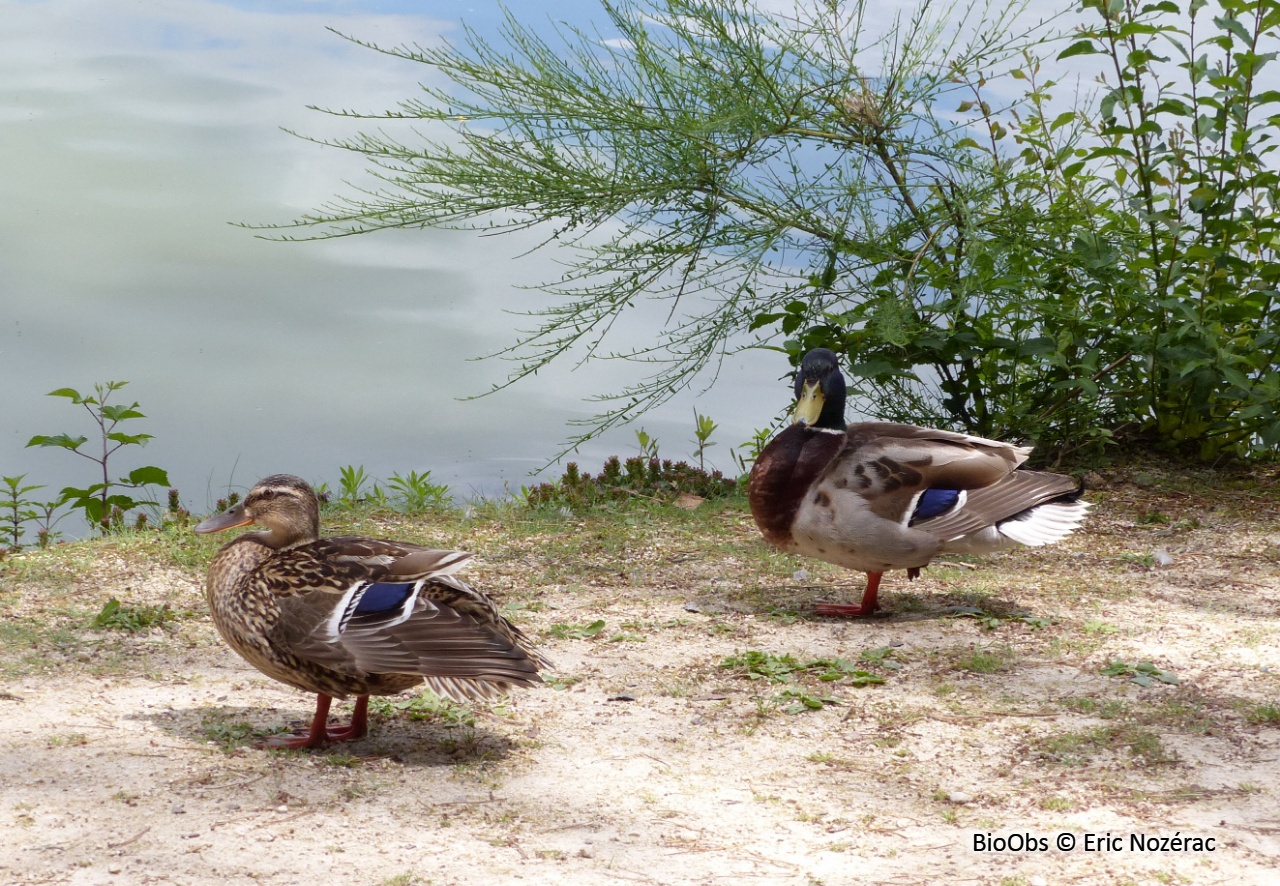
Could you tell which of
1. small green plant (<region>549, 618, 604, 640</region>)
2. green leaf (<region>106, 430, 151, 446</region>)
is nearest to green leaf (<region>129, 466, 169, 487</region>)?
green leaf (<region>106, 430, 151, 446</region>)

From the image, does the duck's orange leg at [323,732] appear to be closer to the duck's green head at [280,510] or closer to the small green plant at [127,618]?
the duck's green head at [280,510]

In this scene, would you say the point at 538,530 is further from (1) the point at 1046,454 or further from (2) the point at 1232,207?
(2) the point at 1232,207

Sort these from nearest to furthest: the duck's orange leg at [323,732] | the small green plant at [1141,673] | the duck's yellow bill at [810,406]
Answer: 1. the duck's orange leg at [323,732]
2. the small green plant at [1141,673]
3. the duck's yellow bill at [810,406]

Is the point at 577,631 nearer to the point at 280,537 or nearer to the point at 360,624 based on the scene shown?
the point at 280,537

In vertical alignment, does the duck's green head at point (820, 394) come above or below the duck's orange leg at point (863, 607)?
above

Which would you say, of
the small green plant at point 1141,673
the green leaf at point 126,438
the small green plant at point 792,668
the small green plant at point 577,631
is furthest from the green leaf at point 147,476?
the small green plant at point 1141,673

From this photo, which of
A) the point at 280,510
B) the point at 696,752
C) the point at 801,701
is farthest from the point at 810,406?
the point at 280,510

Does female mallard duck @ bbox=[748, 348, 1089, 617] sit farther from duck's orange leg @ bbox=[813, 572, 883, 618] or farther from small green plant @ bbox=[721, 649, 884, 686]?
small green plant @ bbox=[721, 649, 884, 686]

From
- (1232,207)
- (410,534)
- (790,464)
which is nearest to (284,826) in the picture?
(790,464)

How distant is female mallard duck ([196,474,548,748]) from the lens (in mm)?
3084

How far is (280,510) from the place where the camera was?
11.7 ft

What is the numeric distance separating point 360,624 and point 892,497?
2.09 metres

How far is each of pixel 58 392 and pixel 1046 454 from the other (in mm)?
5161

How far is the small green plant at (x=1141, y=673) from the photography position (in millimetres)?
3902
